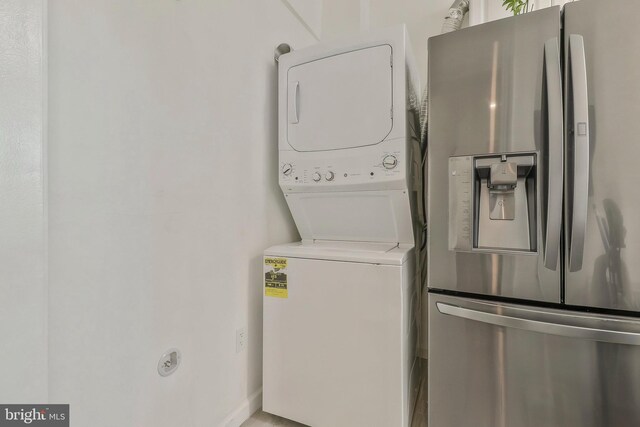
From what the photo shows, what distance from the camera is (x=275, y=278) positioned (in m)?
1.39

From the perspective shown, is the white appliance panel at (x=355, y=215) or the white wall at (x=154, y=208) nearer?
the white wall at (x=154, y=208)

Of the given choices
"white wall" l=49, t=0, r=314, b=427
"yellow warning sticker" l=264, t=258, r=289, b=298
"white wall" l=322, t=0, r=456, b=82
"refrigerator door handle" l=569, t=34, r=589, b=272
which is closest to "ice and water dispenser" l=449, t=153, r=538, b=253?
"refrigerator door handle" l=569, t=34, r=589, b=272

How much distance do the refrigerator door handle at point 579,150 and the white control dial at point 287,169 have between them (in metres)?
1.14

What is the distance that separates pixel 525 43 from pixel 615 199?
579mm

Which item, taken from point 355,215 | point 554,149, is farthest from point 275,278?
point 554,149

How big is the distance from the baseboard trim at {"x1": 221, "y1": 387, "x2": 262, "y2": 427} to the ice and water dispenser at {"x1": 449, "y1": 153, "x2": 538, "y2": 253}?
1.22m

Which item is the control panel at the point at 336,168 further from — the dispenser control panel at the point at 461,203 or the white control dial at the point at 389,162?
the dispenser control panel at the point at 461,203

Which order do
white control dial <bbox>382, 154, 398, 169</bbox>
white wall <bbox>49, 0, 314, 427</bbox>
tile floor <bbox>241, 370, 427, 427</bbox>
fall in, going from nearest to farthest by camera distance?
white wall <bbox>49, 0, 314, 427</bbox>, white control dial <bbox>382, 154, 398, 169</bbox>, tile floor <bbox>241, 370, 427, 427</bbox>

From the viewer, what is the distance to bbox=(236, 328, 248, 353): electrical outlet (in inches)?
54.1

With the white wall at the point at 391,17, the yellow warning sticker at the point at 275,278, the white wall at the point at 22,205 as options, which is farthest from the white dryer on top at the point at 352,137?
the white wall at the point at 22,205

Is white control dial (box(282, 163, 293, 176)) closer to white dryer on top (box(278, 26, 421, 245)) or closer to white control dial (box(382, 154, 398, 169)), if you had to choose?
white dryer on top (box(278, 26, 421, 245))

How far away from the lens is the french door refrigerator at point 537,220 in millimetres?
872

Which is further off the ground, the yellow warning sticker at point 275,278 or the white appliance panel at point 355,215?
the white appliance panel at point 355,215

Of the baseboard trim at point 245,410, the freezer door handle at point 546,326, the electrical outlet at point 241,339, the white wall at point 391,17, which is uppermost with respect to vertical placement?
the white wall at point 391,17
